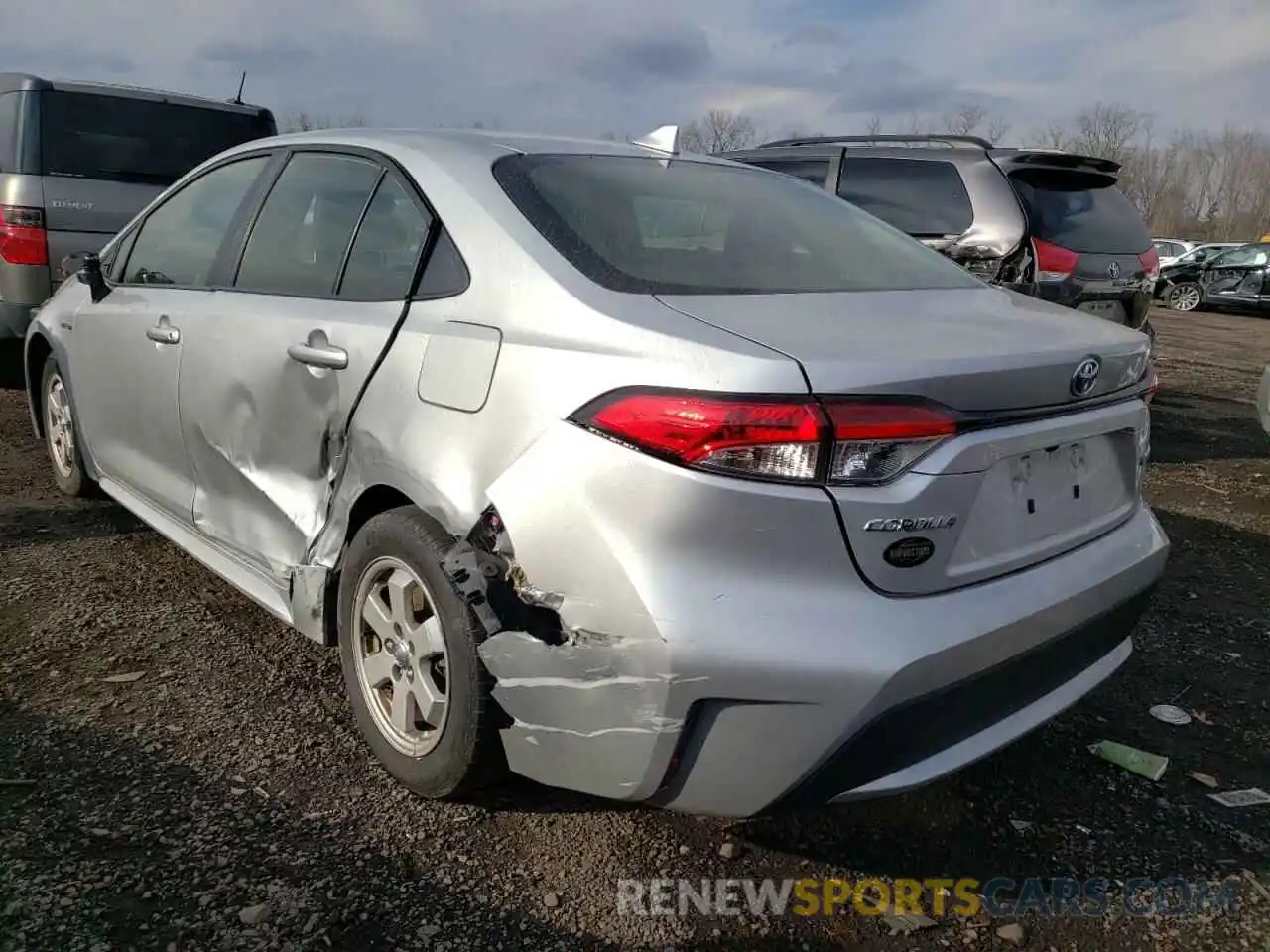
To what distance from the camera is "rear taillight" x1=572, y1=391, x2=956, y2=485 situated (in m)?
1.77

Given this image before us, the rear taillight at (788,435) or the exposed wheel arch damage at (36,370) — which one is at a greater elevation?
the rear taillight at (788,435)

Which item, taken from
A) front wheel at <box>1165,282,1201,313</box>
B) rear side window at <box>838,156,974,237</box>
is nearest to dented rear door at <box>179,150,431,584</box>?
rear side window at <box>838,156,974,237</box>

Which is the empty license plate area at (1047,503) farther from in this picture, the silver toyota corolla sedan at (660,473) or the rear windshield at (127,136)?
the rear windshield at (127,136)

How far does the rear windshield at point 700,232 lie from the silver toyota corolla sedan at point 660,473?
1 cm

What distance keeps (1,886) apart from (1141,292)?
20.5ft

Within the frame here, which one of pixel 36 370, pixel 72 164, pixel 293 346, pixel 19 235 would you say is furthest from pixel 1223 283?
pixel 293 346

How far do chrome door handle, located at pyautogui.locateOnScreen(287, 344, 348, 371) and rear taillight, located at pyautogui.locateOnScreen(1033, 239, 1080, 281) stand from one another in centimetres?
432

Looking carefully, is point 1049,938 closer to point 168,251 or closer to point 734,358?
point 734,358

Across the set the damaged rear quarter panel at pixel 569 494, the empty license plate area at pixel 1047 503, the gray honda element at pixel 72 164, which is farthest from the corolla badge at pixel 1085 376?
the gray honda element at pixel 72 164

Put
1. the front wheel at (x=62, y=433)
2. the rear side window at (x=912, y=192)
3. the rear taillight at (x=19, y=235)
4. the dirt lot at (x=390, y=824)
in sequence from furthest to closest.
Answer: the rear side window at (x=912, y=192) → the rear taillight at (x=19, y=235) → the front wheel at (x=62, y=433) → the dirt lot at (x=390, y=824)

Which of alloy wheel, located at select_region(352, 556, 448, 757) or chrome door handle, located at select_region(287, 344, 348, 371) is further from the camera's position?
chrome door handle, located at select_region(287, 344, 348, 371)

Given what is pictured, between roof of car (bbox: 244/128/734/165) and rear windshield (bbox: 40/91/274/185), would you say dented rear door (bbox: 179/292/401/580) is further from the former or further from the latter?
rear windshield (bbox: 40/91/274/185)

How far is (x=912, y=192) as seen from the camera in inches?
243

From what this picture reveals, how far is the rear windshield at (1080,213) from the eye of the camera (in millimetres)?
5723
